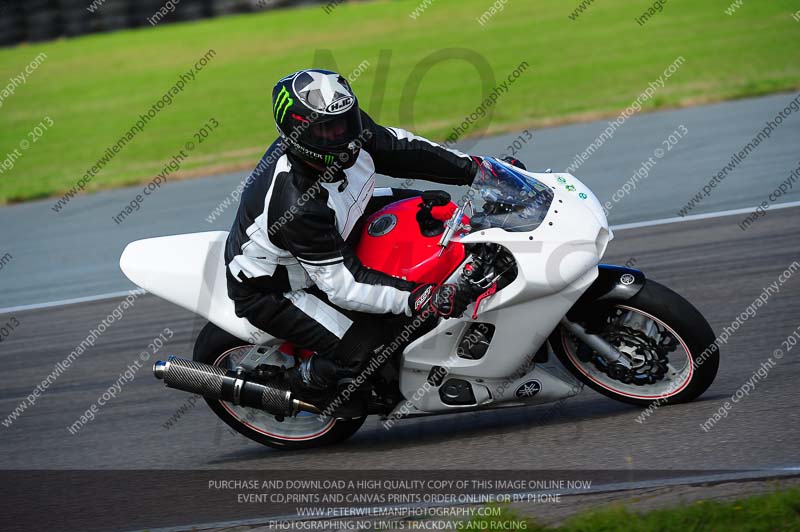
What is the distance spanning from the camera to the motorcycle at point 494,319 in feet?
15.5

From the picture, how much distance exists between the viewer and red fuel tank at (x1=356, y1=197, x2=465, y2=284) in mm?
4906

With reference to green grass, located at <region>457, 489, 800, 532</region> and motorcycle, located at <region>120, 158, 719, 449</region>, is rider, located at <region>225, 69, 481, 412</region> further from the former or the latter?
green grass, located at <region>457, 489, 800, 532</region>

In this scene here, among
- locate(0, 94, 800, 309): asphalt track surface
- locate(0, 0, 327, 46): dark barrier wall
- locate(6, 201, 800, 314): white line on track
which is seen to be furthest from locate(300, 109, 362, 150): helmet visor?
locate(0, 0, 327, 46): dark barrier wall

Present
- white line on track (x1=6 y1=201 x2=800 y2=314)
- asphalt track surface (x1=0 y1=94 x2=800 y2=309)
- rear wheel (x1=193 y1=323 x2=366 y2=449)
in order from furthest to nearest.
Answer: asphalt track surface (x1=0 y1=94 x2=800 y2=309) < white line on track (x1=6 y1=201 x2=800 y2=314) < rear wheel (x1=193 y1=323 x2=366 y2=449)

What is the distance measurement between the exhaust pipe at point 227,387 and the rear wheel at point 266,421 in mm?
172

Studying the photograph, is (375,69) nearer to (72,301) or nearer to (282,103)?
(72,301)

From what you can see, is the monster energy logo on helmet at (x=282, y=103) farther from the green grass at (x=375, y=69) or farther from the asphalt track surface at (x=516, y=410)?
the green grass at (x=375, y=69)

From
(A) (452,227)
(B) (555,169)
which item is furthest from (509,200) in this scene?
(B) (555,169)

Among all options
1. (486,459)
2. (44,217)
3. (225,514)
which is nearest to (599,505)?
(486,459)

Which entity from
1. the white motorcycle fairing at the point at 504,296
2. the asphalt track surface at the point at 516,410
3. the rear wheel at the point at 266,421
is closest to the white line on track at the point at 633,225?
the asphalt track surface at the point at 516,410

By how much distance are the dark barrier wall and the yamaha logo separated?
86.6 feet

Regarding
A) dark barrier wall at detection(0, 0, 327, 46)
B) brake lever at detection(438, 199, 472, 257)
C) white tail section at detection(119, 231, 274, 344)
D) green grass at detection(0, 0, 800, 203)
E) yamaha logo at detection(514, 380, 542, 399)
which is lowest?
dark barrier wall at detection(0, 0, 327, 46)

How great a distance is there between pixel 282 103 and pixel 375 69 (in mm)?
15674

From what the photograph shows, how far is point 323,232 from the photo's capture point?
15.1ft
